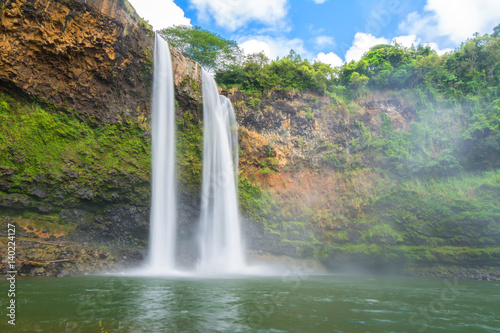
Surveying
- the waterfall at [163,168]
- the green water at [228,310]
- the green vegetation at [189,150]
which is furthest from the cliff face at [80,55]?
the green water at [228,310]

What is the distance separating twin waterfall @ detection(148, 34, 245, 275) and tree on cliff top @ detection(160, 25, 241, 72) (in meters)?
8.69

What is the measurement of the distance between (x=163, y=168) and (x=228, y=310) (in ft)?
30.8

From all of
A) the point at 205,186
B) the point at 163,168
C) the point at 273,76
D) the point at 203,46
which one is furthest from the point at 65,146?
the point at 203,46

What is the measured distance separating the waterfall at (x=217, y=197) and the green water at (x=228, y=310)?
6.62 metres

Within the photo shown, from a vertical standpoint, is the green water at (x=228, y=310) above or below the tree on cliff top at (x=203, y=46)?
below

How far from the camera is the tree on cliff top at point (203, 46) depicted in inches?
928

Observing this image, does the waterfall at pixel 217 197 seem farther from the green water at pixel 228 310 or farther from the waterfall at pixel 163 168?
the green water at pixel 228 310

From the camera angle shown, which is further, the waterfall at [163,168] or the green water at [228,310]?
the waterfall at [163,168]

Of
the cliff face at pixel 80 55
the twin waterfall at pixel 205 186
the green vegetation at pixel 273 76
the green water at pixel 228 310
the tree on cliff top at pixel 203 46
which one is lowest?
the green water at pixel 228 310

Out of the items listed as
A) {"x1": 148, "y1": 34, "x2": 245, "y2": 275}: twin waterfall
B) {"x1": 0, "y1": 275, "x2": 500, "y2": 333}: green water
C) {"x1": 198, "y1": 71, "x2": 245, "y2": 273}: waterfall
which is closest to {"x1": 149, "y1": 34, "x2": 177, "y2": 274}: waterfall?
{"x1": 148, "y1": 34, "x2": 245, "y2": 275}: twin waterfall

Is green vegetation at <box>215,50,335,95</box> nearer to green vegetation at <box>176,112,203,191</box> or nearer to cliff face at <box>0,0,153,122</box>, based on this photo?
green vegetation at <box>176,112,203,191</box>

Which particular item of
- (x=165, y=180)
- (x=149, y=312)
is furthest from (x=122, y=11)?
(x=149, y=312)

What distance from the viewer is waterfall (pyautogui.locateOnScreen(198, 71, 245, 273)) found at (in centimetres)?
1453

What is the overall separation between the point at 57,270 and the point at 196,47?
1972 centimetres
